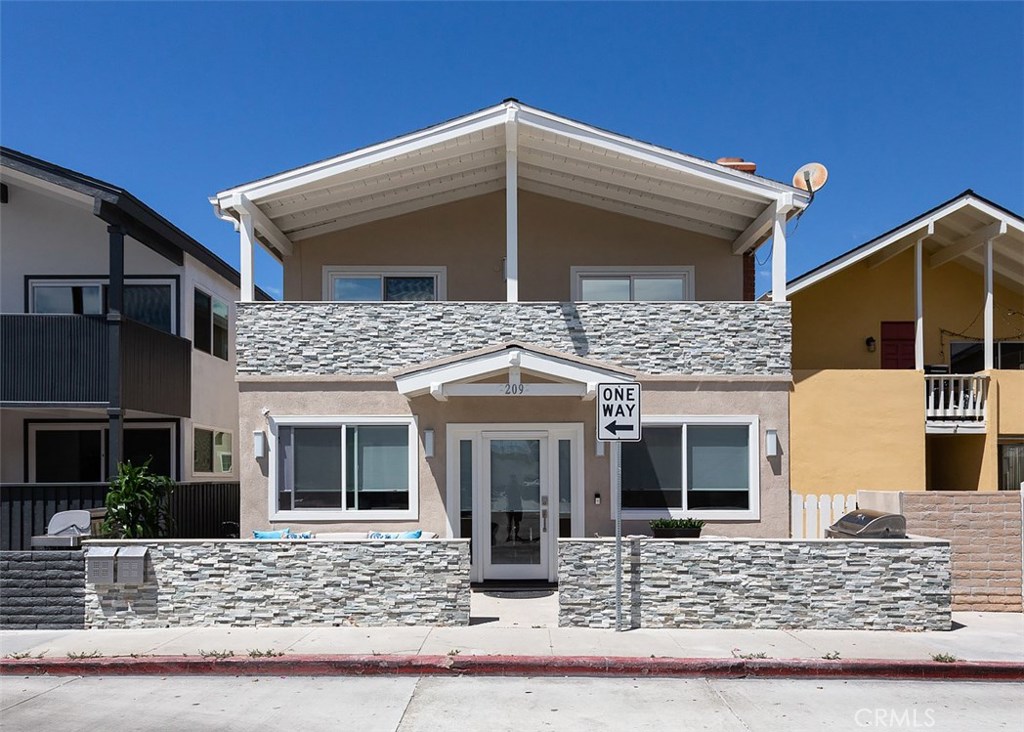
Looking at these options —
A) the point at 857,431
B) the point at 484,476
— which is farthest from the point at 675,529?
the point at 857,431

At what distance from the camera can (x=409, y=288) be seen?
15180mm

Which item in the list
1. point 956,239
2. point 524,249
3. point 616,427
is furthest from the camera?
point 956,239

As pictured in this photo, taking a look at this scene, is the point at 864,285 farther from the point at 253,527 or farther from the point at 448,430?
the point at 253,527

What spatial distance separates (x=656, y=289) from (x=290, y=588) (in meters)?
8.01

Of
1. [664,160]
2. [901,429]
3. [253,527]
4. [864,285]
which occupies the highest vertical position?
[664,160]

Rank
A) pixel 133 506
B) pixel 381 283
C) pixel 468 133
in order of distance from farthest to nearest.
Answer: pixel 381 283 < pixel 468 133 < pixel 133 506

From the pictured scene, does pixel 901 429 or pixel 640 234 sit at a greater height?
pixel 640 234

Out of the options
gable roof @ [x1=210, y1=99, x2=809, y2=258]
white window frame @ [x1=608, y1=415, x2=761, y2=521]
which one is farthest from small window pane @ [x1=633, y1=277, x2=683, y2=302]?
white window frame @ [x1=608, y1=415, x2=761, y2=521]

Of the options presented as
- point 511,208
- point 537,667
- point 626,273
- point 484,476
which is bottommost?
point 537,667

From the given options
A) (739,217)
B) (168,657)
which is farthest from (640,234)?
(168,657)

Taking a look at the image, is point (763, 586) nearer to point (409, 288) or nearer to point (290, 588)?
point (290, 588)

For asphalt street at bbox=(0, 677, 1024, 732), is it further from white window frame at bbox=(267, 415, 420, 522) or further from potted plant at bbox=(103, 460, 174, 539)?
white window frame at bbox=(267, 415, 420, 522)

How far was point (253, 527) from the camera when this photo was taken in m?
13.1

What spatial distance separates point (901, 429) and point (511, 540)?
254 inches
